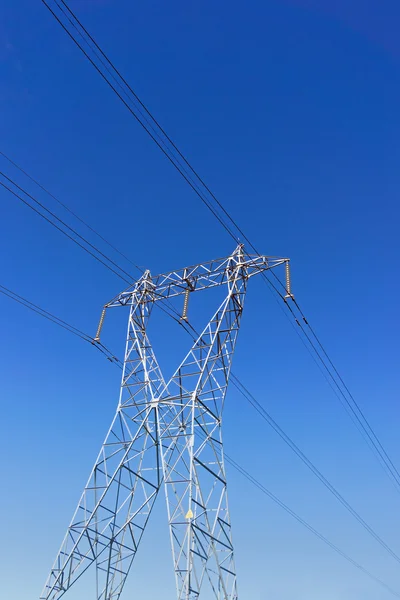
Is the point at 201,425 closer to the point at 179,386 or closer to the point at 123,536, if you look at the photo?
the point at 179,386

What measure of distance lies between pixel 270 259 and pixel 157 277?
6840mm

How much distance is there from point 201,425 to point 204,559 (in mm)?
5528

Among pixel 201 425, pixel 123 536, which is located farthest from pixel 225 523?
pixel 123 536

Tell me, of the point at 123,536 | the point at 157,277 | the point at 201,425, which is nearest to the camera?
the point at 201,425

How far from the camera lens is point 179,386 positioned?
80.6ft

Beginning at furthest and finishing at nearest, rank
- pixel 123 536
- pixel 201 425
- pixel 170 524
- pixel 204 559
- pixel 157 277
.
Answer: pixel 157 277
pixel 123 536
pixel 201 425
pixel 170 524
pixel 204 559

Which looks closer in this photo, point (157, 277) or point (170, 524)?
point (170, 524)

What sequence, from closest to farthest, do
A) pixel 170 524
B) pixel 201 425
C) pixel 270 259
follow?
pixel 170 524 → pixel 201 425 → pixel 270 259

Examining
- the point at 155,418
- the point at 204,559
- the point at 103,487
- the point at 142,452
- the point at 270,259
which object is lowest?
the point at 204,559

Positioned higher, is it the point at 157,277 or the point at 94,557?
the point at 157,277

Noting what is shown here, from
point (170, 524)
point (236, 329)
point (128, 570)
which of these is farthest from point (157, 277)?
point (128, 570)

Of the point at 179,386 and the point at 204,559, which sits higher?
the point at 179,386

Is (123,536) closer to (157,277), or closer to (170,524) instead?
(170,524)

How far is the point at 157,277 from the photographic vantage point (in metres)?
28.7
